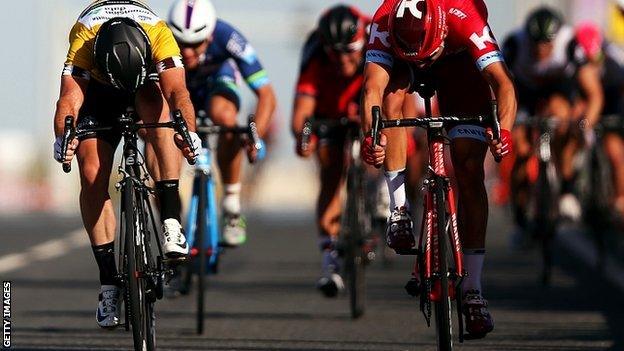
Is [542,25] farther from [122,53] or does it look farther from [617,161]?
[122,53]

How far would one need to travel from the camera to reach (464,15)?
10195 mm

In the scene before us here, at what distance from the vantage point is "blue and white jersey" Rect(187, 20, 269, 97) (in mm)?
13367

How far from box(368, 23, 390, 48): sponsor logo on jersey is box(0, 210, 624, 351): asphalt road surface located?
203cm

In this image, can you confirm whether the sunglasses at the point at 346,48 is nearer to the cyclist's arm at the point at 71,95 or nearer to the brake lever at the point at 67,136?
the cyclist's arm at the point at 71,95

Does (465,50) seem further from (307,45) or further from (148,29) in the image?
(307,45)

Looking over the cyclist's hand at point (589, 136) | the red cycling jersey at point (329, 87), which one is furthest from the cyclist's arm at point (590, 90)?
the red cycling jersey at point (329, 87)

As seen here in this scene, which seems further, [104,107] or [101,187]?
[104,107]

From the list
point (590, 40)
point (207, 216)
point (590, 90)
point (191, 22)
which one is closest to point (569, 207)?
point (590, 90)

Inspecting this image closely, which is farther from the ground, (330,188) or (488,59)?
(488,59)

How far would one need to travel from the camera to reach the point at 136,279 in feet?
32.0

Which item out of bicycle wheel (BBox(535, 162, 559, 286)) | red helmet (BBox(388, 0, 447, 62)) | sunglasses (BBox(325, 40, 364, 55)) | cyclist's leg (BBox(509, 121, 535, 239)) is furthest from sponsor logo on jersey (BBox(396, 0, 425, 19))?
cyclist's leg (BBox(509, 121, 535, 239))

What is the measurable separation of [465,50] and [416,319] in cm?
317

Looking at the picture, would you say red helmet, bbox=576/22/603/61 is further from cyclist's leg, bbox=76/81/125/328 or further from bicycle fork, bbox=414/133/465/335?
cyclist's leg, bbox=76/81/125/328

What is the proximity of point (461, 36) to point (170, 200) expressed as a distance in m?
A: 1.83
